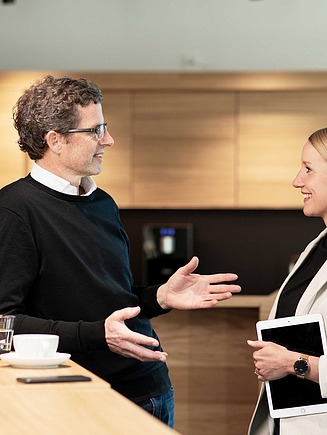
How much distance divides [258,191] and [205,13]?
1.54 m

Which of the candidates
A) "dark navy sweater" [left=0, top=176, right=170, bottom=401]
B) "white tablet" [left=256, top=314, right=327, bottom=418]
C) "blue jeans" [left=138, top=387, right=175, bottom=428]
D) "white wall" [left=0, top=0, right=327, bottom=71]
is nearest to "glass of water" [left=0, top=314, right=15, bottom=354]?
"dark navy sweater" [left=0, top=176, right=170, bottom=401]

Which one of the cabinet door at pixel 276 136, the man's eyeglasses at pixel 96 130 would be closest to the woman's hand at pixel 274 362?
the man's eyeglasses at pixel 96 130

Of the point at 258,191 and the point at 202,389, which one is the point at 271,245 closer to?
the point at 258,191

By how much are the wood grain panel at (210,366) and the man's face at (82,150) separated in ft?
6.64

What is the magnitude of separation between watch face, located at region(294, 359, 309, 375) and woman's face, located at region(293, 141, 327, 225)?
43 cm

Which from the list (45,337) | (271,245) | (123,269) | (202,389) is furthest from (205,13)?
(45,337)

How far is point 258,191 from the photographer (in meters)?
7.00

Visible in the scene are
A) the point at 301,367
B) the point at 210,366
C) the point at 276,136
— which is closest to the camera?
the point at 301,367

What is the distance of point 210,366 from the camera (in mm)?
4531

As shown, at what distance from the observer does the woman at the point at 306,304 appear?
250cm

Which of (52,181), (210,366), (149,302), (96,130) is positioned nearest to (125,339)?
(149,302)

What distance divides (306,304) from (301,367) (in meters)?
0.19

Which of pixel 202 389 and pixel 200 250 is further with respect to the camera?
pixel 200 250

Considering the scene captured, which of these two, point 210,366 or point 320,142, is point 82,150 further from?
point 210,366
